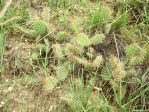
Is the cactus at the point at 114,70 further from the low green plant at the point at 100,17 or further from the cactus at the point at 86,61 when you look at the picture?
the low green plant at the point at 100,17

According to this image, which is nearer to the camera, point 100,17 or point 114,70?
point 114,70

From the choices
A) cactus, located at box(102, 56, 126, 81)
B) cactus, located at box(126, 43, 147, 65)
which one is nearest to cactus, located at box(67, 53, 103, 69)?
cactus, located at box(102, 56, 126, 81)

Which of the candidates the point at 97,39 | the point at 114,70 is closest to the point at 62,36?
the point at 97,39

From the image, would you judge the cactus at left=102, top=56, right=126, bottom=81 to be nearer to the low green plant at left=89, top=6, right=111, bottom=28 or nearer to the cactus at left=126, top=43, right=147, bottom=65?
the cactus at left=126, top=43, right=147, bottom=65

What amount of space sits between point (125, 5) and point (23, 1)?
0.73 meters

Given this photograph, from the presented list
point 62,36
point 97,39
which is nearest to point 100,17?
point 97,39

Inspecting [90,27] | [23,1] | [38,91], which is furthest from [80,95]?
[23,1]

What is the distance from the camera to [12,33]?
2.53 metres

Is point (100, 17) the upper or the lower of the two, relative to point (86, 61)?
upper

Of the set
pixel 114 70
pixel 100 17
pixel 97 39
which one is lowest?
pixel 114 70

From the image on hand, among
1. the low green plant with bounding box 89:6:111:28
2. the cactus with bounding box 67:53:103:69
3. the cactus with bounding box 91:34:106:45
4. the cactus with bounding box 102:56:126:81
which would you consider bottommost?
the cactus with bounding box 102:56:126:81

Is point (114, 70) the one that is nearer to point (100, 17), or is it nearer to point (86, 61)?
point (86, 61)

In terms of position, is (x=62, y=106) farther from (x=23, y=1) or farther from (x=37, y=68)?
(x=23, y=1)

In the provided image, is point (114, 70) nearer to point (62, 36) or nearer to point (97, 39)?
point (97, 39)
